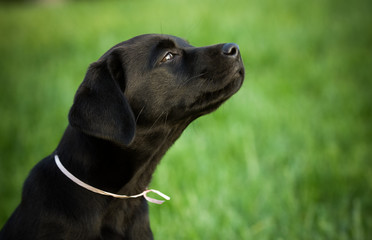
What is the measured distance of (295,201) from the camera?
370 cm

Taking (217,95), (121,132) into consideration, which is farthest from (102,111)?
(217,95)

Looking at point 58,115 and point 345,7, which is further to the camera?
point 345,7

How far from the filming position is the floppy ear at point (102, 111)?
213 cm

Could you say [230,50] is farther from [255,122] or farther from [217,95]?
[255,122]

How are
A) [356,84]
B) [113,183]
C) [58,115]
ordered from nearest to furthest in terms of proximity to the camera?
[113,183], [58,115], [356,84]

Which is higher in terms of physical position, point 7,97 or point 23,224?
point 23,224

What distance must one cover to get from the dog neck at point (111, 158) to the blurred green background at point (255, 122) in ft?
3.75

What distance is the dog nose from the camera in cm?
253

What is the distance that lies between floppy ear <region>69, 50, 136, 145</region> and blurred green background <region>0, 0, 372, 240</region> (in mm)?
1499

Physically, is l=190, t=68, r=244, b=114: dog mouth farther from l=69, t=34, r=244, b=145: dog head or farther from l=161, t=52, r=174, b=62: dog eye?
l=161, t=52, r=174, b=62: dog eye

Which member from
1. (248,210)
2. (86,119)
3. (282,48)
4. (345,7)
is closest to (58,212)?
(86,119)

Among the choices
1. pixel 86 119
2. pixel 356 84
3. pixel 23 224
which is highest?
pixel 86 119

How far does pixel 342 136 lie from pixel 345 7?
5901 millimetres

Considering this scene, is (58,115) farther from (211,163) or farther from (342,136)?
(342,136)
